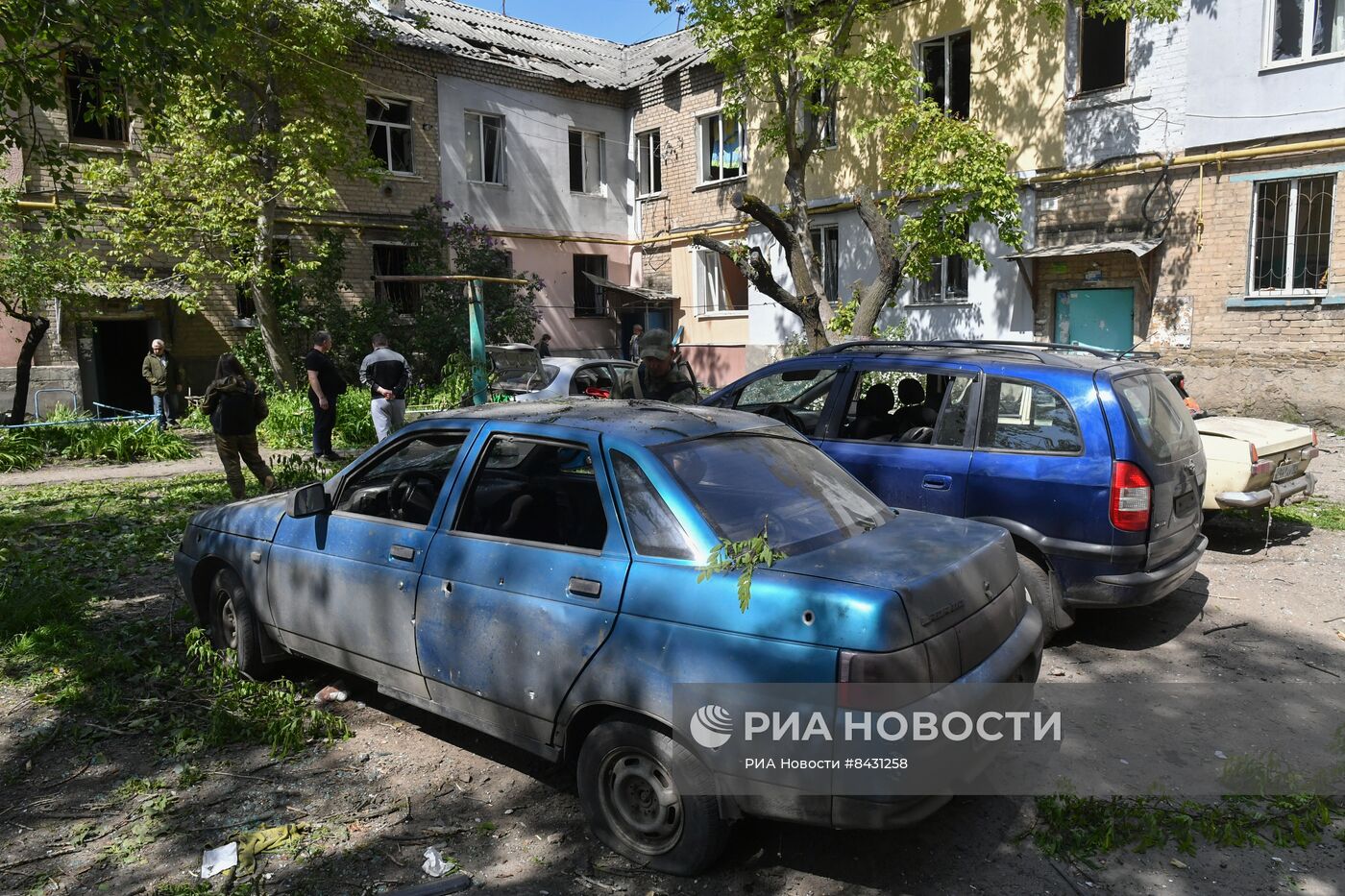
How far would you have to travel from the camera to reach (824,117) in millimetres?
17609

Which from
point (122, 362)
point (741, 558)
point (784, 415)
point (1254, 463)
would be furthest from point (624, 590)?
point (122, 362)

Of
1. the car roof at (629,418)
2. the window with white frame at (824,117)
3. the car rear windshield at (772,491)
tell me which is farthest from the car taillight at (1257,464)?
the window with white frame at (824,117)

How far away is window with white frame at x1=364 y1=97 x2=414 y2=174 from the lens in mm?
20453

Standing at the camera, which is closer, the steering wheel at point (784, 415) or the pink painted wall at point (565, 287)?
the steering wheel at point (784, 415)

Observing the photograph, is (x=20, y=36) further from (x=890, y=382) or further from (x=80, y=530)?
(x=890, y=382)

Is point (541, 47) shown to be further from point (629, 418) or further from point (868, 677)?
point (868, 677)

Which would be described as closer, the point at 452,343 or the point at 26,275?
the point at 26,275

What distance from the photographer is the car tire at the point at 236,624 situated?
477cm

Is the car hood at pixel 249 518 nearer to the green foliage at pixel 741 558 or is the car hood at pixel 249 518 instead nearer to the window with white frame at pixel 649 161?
the green foliage at pixel 741 558

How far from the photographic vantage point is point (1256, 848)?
3.37 metres

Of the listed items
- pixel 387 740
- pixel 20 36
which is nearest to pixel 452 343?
pixel 20 36

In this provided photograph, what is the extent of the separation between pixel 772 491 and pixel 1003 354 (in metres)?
2.77

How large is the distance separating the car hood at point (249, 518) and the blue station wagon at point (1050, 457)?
341 cm

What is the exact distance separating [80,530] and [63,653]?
12.4 ft
